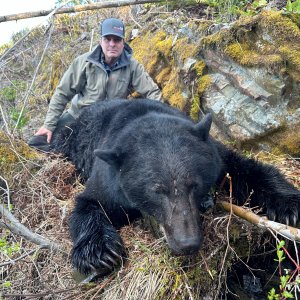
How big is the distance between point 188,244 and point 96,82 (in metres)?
3.54

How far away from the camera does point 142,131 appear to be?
3.26 m

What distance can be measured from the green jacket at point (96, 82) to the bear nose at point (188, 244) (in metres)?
3.25

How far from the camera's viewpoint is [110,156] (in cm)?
312

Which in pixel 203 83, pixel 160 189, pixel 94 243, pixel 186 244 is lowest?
pixel 94 243

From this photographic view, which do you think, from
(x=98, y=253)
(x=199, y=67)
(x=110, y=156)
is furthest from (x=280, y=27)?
(x=98, y=253)

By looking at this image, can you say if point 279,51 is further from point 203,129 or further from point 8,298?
point 8,298

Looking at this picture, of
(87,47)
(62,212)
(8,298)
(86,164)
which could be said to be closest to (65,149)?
(86,164)

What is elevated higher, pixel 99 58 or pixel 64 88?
pixel 99 58

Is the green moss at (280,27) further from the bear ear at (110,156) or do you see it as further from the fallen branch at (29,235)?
the fallen branch at (29,235)

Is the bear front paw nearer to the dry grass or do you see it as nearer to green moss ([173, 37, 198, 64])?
the dry grass

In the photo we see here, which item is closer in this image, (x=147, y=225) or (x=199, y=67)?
(x=147, y=225)

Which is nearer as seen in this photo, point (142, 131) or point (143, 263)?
point (143, 263)

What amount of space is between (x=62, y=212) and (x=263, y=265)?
1803 millimetres

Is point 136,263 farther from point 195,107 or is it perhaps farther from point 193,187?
point 195,107
